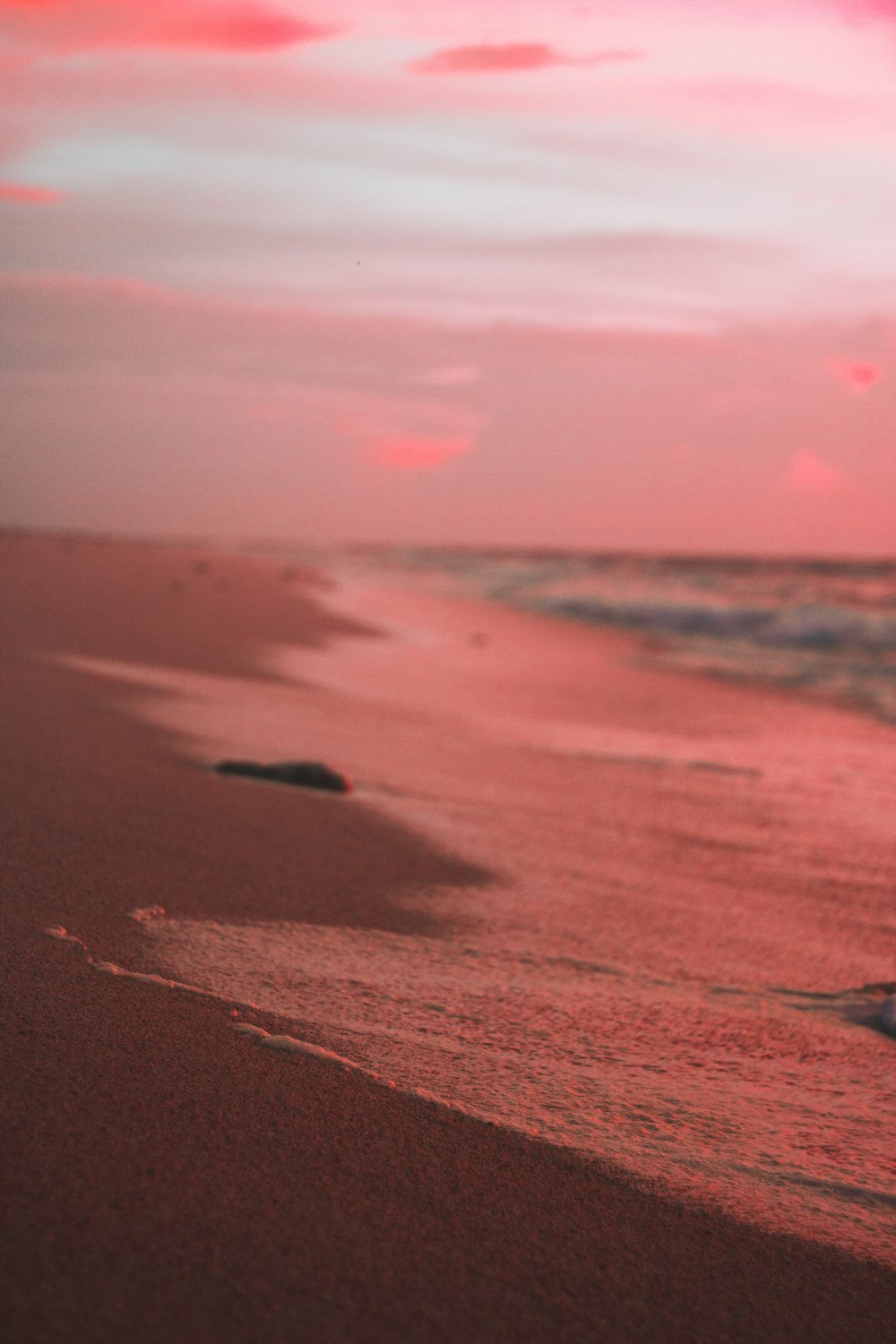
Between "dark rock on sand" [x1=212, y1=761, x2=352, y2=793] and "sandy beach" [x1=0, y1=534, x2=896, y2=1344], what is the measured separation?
11 cm

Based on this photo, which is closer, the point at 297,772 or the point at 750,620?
the point at 297,772

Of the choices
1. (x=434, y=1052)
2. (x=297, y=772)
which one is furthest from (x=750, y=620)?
(x=434, y=1052)

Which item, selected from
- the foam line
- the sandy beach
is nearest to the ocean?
the sandy beach

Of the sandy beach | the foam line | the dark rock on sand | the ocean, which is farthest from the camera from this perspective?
the ocean

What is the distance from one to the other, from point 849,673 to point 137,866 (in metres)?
10.6

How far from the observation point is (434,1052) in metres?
2.31

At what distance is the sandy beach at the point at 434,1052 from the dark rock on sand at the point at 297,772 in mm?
106

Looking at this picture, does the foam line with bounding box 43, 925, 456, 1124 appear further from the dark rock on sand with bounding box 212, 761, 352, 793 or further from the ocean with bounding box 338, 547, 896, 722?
the ocean with bounding box 338, 547, 896, 722

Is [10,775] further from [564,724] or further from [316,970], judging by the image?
[564,724]

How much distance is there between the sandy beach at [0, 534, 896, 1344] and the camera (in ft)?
5.12

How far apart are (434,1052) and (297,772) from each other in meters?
2.48

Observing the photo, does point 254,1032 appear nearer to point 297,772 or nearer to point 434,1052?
point 434,1052

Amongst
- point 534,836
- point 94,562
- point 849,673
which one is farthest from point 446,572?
point 534,836

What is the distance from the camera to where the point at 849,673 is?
12.4 metres
